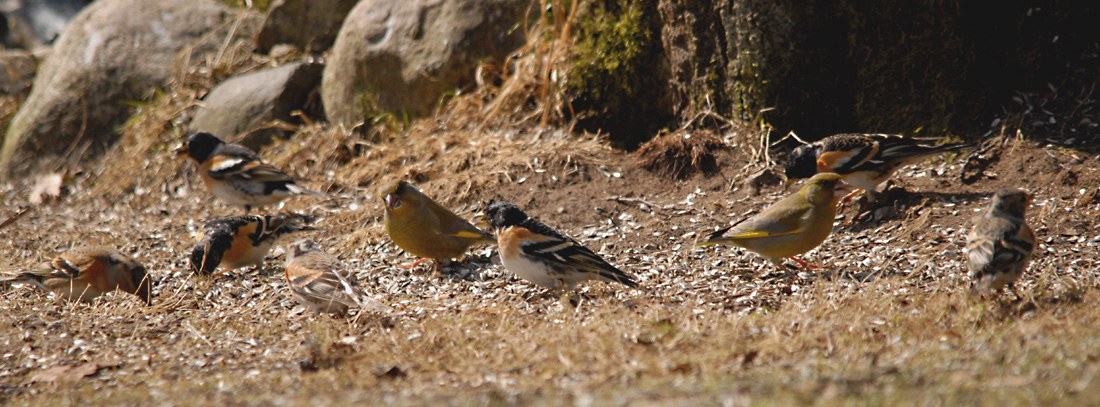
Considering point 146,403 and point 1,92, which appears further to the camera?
point 1,92

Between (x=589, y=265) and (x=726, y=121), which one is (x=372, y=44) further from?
(x=589, y=265)

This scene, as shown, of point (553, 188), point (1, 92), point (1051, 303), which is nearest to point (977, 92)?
point (1051, 303)

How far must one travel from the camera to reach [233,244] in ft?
19.3

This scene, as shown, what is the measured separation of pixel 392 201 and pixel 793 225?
101 inches

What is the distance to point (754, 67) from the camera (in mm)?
6312

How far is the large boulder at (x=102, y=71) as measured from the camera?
10.4 m

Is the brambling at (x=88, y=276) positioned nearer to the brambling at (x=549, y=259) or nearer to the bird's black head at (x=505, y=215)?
the bird's black head at (x=505, y=215)

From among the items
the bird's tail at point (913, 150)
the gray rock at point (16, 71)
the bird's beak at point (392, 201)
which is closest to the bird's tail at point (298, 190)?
the bird's beak at point (392, 201)

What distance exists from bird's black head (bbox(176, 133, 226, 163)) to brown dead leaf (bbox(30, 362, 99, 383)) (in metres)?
3.98

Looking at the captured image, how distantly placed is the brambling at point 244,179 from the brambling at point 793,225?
3.83 m

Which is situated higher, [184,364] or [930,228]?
[930,228]

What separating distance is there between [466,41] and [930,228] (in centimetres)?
491

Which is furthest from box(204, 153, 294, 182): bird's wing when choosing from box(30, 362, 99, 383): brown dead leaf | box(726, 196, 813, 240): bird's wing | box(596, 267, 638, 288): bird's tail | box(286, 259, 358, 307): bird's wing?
box(726, 196, 813, 240): bird's wing

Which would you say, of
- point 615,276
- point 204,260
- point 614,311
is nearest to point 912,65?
point 615,276
